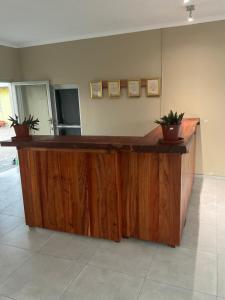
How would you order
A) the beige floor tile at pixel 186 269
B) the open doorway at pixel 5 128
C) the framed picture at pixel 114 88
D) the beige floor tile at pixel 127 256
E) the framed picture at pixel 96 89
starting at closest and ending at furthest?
the beige floor tile at pixel 186 269
the beige floor tile at pixel 127 256
the framed picture at pixel 114 88
the framed picture at pixel 96 89
the open doorway at pixel 5 128

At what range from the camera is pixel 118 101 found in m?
4.48

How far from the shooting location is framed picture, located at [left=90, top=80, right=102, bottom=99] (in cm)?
451

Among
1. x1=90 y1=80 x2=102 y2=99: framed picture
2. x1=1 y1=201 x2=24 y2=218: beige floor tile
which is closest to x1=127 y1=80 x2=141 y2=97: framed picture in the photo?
x1=90 y1=80 x2=102 y2=99: framed picture

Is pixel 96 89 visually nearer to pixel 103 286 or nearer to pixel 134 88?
pixel 134 88

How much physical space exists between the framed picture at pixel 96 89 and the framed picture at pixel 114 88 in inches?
7.9

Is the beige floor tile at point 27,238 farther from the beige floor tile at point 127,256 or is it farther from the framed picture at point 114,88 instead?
the framed picture at point 114,88

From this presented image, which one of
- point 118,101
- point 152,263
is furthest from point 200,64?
point 152,263

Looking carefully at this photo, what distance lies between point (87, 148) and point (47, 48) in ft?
11.2

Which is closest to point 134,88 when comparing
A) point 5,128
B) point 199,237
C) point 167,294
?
point 199,237

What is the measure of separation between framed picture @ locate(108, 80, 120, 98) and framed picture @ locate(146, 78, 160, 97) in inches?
21.8

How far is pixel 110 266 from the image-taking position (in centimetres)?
207

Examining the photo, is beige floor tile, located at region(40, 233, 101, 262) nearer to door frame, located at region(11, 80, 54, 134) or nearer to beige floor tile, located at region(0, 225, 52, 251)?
beige floor tile, located at region(0, 225, 52, 251)

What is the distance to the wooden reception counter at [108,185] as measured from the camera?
2174mm

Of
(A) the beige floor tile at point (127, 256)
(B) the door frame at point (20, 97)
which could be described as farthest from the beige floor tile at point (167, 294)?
(B) the door frame at point (20, 97)
